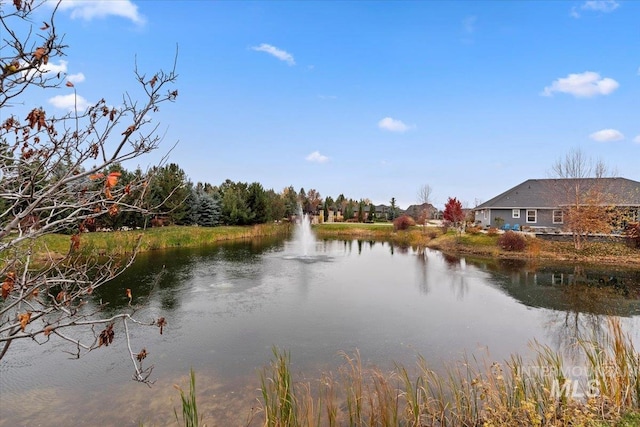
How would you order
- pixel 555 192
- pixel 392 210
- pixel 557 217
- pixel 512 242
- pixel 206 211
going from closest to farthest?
1. pixel 512 242
2. pixel 555 192
3. pixel 557 217
4. pixel 206 211
5. pixel 392 210

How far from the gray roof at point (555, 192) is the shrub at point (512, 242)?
488cm

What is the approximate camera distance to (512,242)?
73.9 ft

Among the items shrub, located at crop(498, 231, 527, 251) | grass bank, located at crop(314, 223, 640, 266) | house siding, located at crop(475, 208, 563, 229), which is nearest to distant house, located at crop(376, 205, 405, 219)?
house siding, located at crop(475, 208, 563, 229)

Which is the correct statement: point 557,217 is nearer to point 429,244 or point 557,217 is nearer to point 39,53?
point 429,244

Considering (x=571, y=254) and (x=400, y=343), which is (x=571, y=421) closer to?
(x=400, y=343)

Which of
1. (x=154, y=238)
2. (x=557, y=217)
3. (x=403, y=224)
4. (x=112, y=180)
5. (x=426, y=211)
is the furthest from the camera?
(x=426, y=211)

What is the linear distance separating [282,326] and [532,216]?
1044 inches

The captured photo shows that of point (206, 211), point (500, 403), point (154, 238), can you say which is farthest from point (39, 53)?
point (206, 211)

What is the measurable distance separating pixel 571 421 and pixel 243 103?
16.0m

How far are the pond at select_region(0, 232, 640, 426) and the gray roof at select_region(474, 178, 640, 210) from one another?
9.04 meters

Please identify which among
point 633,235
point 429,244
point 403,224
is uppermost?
point 403,224

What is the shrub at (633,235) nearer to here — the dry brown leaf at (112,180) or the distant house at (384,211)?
the dry brown leaf at (112,180)

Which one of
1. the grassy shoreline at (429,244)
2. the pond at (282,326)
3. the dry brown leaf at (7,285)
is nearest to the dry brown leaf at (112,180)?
the dry brown leaf at (7,285)

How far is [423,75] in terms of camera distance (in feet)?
58.9
